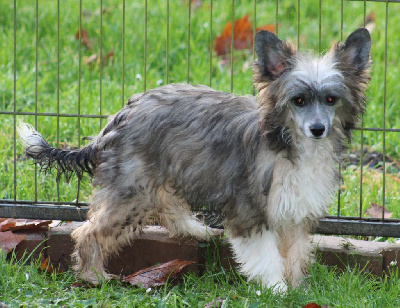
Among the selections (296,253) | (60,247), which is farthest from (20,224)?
(296,253)

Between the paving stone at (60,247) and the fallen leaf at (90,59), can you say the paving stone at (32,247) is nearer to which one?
the paving stone at (60,247)

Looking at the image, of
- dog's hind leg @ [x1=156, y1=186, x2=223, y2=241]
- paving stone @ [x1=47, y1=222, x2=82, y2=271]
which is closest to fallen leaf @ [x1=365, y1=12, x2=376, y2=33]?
dog's hind leg @ [x1=156, y1=186, x2=223, y2=241]

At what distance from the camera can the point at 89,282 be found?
16.5 ft

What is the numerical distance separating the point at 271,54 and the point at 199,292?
5.35 feet

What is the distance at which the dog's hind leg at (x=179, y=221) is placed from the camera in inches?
211

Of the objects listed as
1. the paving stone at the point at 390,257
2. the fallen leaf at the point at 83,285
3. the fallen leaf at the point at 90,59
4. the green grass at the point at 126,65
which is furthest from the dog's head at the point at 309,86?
the fallen leaf at the point at 90,59

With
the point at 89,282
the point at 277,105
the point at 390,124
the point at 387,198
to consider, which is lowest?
the point at 89,282

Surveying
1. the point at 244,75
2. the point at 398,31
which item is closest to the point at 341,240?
the point at 244,75

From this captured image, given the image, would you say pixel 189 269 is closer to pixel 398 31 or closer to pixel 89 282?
pixel 89 282

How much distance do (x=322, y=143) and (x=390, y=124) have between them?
113 inches

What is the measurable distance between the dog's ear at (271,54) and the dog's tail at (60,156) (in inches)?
54.5

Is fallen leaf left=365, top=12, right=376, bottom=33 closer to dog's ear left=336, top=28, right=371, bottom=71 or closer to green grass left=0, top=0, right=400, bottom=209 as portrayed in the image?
green grass left=0, top=0, right=400, bottom=209

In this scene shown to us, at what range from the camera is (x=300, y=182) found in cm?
451

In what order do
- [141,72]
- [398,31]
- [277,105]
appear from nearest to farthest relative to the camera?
[277,105], [141,72], [398,31]
